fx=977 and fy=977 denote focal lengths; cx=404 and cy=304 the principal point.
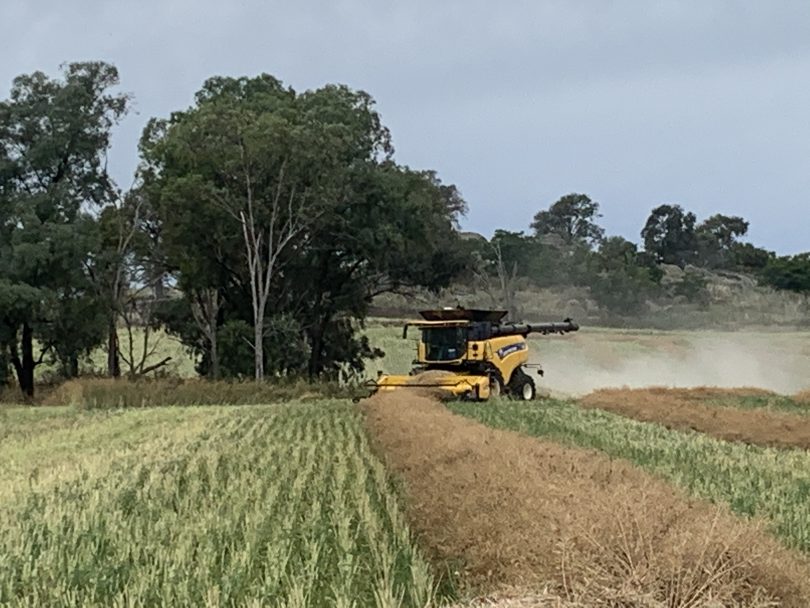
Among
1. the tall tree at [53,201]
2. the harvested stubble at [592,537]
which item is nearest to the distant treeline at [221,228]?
the tall tree at [53,201]

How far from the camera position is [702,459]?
39.4ft

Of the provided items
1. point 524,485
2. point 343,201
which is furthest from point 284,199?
point 524,485

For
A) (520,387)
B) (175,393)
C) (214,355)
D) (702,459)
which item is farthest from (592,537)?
(214,355)

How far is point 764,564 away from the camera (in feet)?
15.6

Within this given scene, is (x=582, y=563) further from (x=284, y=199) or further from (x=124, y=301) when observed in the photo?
(x=124, y=301)

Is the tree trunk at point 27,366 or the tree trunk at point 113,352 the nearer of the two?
the tree trunk at point 27,366

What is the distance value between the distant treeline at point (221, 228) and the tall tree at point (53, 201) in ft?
0.16

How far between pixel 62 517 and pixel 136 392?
69.1ft

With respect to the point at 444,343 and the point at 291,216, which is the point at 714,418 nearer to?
the point at 444,343

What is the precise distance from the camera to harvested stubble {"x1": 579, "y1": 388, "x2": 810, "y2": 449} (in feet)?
48.8

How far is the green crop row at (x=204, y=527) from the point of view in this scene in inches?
229

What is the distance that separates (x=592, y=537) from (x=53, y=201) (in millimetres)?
30948

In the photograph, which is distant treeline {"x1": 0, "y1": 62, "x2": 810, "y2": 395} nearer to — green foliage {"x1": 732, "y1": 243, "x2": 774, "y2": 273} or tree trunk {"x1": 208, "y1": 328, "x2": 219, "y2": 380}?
tree trunk {"x1": 208, "y1": 328, "x2": 219, "y2": 380}

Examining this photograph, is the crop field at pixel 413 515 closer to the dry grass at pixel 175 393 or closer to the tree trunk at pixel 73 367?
the dry grass at pixel 175 393
